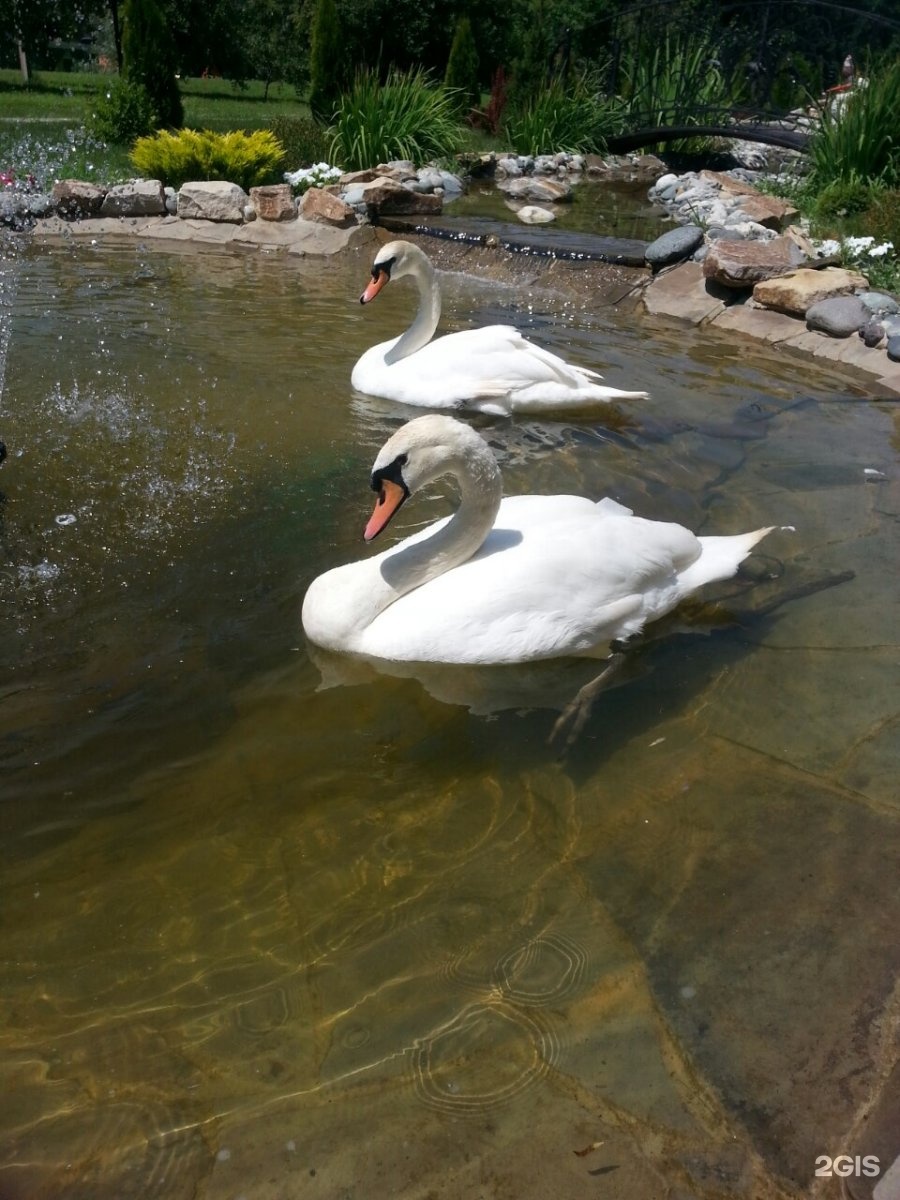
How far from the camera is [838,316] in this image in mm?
8359

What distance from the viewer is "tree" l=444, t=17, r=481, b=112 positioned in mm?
20828

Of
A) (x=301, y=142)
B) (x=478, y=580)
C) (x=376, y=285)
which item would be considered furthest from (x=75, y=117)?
(x=478, y=580)

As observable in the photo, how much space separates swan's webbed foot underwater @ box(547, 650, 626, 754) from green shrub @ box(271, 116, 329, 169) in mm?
13489

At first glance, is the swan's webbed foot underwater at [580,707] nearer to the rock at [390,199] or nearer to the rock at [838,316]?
the rock at [838,316]

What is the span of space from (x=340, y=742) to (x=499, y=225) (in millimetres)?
10729

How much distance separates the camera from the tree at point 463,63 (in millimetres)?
20828

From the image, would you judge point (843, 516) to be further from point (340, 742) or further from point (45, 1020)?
point (45, 1020)

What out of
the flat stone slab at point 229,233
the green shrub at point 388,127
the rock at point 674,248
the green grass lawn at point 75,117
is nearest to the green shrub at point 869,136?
the rock at point 674,248

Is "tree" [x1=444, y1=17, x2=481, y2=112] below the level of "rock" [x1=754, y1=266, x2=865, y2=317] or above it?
above

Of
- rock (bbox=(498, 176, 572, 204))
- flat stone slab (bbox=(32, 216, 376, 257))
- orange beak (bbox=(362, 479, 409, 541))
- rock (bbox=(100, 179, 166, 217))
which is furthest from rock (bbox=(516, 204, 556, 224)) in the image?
orange beak (bbox=(362, 479, 409, 541))

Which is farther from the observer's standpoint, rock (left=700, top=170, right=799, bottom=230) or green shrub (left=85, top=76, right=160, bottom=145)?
green shrub (left=85, top=76, right=160, bottom=145)

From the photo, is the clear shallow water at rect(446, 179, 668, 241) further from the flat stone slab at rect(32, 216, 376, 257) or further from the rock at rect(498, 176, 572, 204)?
the flat stone slab at rect(32, 216, 376, 257)

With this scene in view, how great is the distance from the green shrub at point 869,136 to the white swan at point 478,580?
966 cm

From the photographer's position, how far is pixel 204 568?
4.43m
